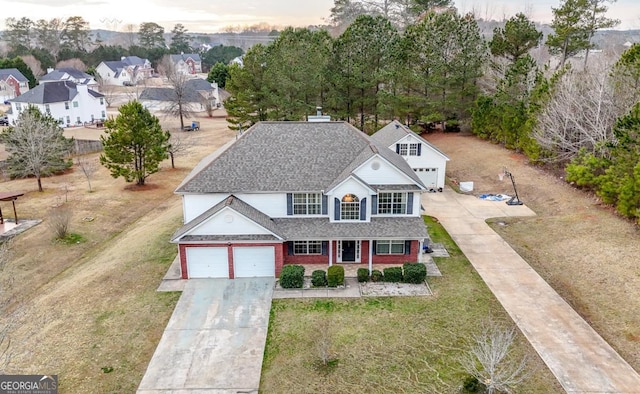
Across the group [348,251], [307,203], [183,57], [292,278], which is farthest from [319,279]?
[183,57]

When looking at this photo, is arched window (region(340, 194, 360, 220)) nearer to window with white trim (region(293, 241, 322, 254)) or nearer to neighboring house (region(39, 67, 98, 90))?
window with white trim (region(293, 241, 322, 254))

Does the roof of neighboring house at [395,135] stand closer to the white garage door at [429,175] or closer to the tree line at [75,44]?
the white garage door at [429,175]

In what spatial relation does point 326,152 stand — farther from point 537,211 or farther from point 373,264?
point 537,211

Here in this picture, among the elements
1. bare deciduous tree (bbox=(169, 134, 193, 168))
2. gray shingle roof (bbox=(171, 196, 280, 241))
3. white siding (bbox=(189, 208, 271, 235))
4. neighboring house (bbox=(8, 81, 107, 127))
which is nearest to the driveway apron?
gray shingle roof (bbox=(171, 196, 280, 241))

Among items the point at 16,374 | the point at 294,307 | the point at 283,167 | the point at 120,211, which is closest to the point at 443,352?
the point at 294,307

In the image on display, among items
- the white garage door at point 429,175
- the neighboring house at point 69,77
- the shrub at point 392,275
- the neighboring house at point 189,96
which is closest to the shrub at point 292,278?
the shrub at point 392,275

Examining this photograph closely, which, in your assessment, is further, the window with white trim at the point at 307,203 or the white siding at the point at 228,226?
the window with white trim at the point at 307,203
